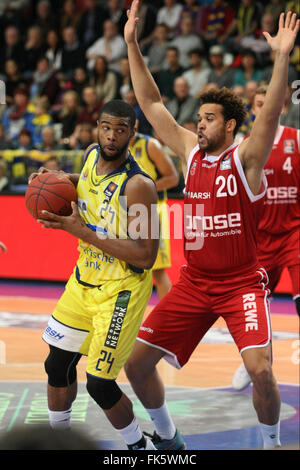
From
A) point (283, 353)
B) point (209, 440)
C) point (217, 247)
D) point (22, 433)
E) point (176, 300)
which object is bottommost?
point (283, 353)

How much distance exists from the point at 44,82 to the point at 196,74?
3.76m

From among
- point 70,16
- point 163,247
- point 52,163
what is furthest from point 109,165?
point 70,16

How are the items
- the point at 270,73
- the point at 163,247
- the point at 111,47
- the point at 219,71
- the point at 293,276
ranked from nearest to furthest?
the point at 293,276
the point at 163,247
the point at 270,73
the point at 219,71
the point at 111,47

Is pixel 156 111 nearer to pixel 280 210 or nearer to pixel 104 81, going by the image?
pixel 280 210

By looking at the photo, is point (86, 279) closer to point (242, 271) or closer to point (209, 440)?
point (242, 271)

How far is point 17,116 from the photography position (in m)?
14.0

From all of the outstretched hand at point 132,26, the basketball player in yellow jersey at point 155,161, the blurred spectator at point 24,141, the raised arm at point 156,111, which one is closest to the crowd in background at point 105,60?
the blurred spectator at point 24,141

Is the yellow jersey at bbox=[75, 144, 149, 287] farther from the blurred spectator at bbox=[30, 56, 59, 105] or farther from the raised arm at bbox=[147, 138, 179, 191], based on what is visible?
the blurred spectator at bbox=[30, 56, 59, 105]

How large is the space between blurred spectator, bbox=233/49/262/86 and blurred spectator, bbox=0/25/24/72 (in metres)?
5.51

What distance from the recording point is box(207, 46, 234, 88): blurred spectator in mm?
11688

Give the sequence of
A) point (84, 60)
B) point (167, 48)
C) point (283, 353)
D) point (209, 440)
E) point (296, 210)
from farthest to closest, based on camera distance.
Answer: point (84, 60), point (167, 48), point (283, 353), point (296, 210), point (209, 440)

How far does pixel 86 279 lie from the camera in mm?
4066

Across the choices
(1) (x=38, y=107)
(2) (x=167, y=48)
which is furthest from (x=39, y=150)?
(2) (x=167, y=48)

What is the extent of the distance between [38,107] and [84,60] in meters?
1.65
